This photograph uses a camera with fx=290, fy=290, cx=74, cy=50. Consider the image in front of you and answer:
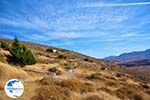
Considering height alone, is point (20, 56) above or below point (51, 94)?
above

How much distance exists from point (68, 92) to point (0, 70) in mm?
6496

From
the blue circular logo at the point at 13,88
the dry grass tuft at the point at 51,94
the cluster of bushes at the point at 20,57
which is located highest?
the cluster of bushes at the point at 20,57

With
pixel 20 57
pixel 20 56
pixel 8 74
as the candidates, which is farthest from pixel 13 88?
pixel 20 56

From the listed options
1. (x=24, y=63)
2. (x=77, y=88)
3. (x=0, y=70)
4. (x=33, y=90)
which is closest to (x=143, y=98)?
(x=77, y=88)

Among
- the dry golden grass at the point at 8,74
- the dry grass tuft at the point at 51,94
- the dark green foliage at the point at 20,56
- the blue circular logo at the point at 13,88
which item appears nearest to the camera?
the blue circular logo at the point at 13,88

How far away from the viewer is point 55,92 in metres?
17.6

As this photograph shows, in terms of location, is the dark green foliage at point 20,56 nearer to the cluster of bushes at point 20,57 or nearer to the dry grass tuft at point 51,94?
the cluster of bushes at point 20,57

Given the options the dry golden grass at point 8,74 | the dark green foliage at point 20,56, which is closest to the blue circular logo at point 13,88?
the dry golden grass at point 8,74

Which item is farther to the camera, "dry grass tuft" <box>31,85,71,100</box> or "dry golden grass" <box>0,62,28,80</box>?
"dry golden grass" <box>0,62,28,80</box>

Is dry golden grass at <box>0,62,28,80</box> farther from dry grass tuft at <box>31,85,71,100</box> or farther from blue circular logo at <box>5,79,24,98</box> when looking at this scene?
blue circular logo at <box>5,79,24,98</box>

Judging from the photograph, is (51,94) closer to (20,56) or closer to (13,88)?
(13,88)

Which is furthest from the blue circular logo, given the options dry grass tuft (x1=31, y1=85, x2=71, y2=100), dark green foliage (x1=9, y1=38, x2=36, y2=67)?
dark green foliage (x1=9, y1=38, x2=36, y2=67)

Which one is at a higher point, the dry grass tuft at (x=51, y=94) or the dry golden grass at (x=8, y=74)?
the dry golden grass at (x=8, y=74)

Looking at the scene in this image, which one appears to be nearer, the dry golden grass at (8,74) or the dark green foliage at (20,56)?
the dry golden grass at (8,74)
